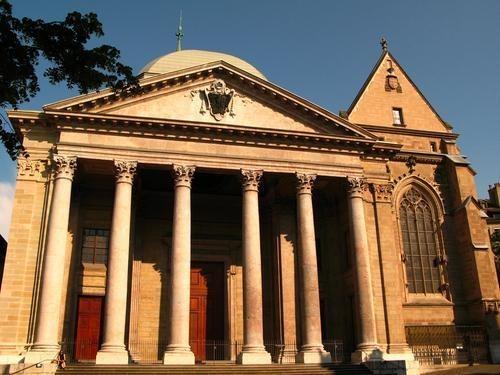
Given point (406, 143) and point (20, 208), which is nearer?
point (20, 208)

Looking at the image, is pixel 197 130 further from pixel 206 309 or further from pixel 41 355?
pixel 41 355

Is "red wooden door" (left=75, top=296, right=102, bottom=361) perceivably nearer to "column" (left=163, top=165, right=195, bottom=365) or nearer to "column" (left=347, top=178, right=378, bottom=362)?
"column" (left=163, top=165, right=195, bottom=365)

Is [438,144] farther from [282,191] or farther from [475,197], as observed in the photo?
A: [282,191]

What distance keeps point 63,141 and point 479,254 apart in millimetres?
22963

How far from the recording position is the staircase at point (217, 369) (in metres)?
19.7

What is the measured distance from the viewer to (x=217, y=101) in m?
25.8

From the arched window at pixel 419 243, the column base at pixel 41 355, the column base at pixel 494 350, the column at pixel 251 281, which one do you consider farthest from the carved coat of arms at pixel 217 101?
the column base at pixel 494 350

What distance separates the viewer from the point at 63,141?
23781 millimetres

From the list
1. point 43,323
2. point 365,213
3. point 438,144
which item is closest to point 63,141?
point 43,323

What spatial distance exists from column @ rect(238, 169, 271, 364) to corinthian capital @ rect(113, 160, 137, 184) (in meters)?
5.28

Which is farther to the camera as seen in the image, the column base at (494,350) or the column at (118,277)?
the column base at (494,350)

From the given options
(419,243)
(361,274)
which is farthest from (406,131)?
(361,274)

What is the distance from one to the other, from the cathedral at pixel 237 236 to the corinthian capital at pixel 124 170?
6 cm

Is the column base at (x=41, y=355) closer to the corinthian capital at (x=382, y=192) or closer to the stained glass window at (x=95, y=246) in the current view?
the stained glass window at (x=95, y=246)
